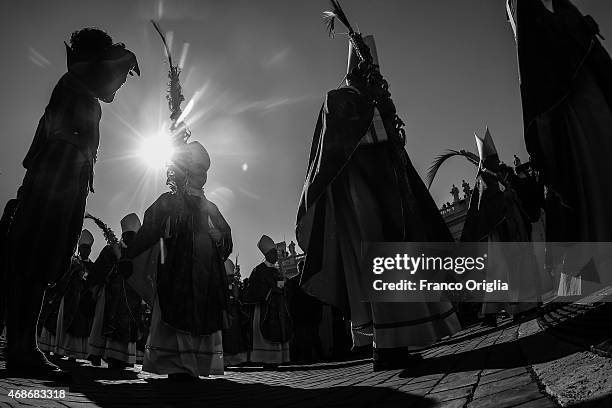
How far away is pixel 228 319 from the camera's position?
200 inches

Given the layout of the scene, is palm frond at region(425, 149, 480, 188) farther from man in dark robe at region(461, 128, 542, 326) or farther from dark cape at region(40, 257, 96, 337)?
dark cape at region(40, 257, 96, 337)

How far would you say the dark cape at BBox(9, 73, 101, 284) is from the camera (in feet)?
9.97

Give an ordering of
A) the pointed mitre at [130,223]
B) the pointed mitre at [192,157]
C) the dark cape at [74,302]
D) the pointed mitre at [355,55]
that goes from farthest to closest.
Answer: the pointed mitre at [130,223] → the dark cape at [74,302] → the pointed mitre at [192,157] → the pointed mitre at [355,55]

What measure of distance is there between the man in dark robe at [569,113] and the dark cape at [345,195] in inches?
42.2

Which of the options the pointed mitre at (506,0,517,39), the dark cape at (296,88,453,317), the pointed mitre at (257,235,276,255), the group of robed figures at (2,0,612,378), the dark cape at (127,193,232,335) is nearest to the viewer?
the group of robed figures at (2,0,612,378)

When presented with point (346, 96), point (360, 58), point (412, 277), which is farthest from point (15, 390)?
point (360, 58)

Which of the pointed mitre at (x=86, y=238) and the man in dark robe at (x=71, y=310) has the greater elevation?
the pointed mitre at (x=86, y=238)

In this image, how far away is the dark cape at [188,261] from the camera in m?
4.61

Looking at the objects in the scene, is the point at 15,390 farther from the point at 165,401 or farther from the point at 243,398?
the point at 243,398

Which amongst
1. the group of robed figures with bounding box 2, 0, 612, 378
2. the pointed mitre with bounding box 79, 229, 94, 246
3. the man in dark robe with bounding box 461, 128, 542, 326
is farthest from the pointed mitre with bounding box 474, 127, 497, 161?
the pointed mitre with bounding box 79, 229, 94, 246

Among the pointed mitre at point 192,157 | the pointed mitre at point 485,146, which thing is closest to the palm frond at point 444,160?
the pointed mitre at point 485,146

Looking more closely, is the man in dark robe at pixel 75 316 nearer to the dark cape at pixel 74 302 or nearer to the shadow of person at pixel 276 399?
the dark cape at pixel 74 302

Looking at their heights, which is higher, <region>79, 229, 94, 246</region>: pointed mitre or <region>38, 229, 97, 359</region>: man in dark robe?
<region>79, 229, 94, 246</region>: pointed mitre

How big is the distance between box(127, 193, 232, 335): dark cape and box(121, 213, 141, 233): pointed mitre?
5209 millimetres
